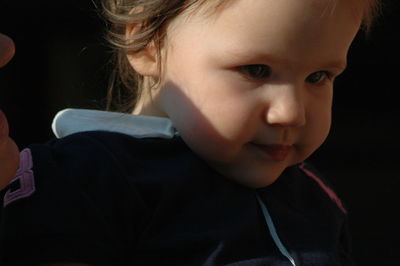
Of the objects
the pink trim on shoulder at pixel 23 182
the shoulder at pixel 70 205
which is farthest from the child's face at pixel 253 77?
the pink trim on shoulder at pixel 23 182

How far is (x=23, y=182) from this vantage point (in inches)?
41.1

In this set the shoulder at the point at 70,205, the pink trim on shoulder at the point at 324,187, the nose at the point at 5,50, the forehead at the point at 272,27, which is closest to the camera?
the nose at the point at 5,50

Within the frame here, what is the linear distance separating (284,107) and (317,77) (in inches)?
5.1

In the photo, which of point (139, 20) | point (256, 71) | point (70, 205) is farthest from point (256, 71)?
point (70, 205)

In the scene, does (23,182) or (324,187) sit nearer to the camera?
(23,182)

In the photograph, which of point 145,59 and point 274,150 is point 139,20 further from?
point 274,150

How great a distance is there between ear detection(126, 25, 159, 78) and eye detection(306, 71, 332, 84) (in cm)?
28

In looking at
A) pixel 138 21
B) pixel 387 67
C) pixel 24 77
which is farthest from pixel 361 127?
pixel 138 21

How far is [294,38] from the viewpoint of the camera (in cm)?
112

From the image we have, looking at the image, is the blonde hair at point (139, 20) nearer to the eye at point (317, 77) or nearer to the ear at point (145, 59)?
the ear at point (145, 59)

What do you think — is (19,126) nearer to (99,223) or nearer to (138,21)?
(138,21)

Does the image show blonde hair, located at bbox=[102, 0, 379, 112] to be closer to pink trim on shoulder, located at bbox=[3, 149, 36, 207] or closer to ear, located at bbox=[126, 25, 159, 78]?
ear, located at bbox=[126, 25, 159, 78]

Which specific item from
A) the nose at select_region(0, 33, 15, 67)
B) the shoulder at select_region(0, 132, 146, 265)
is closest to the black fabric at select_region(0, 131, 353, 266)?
the shoulder at select_region(0, 132, 146, 265)

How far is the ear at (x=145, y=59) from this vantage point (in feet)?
4.12
